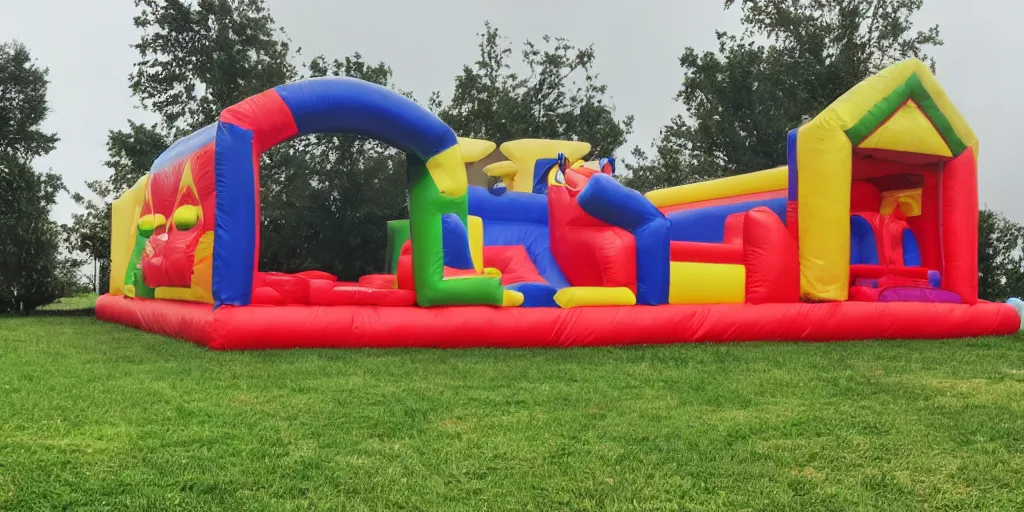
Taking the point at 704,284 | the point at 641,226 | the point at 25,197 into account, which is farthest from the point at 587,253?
the point at 25,197

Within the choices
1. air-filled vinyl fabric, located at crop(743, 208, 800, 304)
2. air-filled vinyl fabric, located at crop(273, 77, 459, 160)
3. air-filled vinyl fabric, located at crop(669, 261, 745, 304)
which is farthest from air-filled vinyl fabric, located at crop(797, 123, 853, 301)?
air-filled vinyl fabric, located at crop(273, 77, 459, 160)

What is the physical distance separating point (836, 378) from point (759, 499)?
2.32m

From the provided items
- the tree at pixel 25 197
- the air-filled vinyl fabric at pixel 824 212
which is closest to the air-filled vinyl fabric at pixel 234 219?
the air-filled vinyl fabric at pixel 824 212

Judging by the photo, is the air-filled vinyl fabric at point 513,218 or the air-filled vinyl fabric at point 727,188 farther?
the air-filled vinyl fabric at point 727,188

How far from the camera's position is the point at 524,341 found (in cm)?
558

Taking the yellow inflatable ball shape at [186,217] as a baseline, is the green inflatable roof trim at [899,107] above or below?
above

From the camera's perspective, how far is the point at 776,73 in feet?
54.2

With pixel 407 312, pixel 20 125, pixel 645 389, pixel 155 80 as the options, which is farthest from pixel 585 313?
pixel 155 80

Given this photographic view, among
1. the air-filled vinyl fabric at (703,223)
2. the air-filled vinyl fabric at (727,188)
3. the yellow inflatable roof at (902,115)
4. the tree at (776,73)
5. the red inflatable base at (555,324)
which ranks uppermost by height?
the tree at (776,73)

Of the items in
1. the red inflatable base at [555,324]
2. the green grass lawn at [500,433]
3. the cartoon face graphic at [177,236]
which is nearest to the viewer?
the green grass lawn at [500,433]

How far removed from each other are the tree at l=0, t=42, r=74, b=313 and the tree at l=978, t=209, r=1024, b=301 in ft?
45.7

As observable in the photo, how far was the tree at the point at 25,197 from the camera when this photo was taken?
10492 mm

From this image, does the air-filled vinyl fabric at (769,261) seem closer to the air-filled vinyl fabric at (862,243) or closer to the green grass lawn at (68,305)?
the air-filled vinyl fabric at (862,243)

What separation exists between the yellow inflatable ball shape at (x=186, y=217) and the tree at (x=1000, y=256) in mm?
12109
